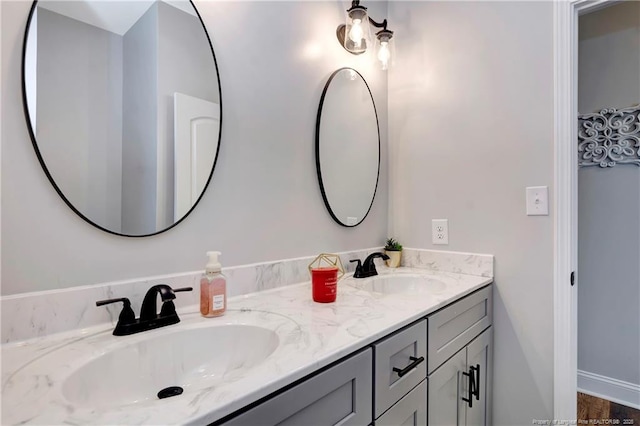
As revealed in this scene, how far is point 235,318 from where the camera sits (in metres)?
0.94

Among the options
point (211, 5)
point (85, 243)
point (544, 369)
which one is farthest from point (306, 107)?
point (544, 369)

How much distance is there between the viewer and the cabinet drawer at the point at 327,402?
0.59 metres

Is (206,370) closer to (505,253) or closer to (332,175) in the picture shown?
(332,175)

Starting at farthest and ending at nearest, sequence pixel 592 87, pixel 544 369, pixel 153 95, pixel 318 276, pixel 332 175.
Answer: pixel 592 87 < pixel 332 175 < pixel 544 369 < pixel 318 276 < pixel 153 95

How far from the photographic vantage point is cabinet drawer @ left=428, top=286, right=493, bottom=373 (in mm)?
1089

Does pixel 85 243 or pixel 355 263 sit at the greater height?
pixel 85 243

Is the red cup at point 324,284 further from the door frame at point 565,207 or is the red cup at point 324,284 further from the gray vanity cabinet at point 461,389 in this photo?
the door frame at point 565,207

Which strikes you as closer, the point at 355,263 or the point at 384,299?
the point at 384,299

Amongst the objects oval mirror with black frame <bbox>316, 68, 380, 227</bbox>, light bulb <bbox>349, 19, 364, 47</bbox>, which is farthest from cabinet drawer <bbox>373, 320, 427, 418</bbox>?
light bulb <bbox>349, 19, 364, 47</bbox>

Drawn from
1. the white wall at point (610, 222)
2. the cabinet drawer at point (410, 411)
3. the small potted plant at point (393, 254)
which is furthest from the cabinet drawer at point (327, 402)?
the white wall at point (610, 222)

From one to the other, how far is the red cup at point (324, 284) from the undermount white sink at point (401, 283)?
379 millimetres

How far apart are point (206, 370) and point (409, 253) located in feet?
4.01

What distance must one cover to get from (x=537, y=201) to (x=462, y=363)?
2.43 feet

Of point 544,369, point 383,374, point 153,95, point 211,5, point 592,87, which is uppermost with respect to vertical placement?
point 592,87
